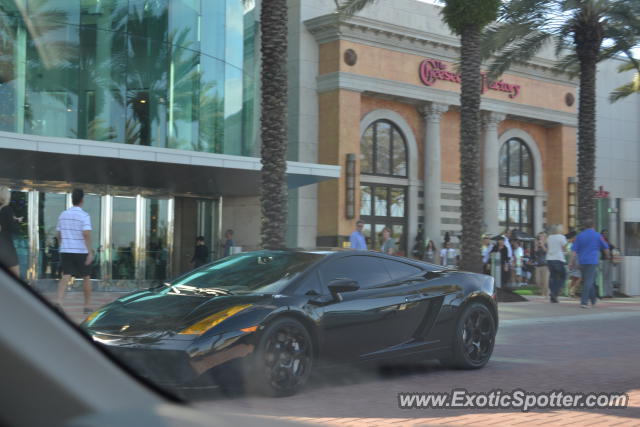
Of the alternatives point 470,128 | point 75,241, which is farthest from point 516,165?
point 75,241

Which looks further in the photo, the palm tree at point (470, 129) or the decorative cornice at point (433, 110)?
the decorative cornice at point (433, 110)

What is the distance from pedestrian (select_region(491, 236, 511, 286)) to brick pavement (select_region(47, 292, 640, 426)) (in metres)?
12.2

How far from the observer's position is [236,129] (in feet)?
83.9

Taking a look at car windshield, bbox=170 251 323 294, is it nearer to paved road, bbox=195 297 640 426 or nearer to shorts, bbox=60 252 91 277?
paved road, bbox=195 297 640 426

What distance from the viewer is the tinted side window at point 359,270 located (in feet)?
25.0

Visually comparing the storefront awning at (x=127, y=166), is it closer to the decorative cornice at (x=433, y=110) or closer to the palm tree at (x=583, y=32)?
the palm tree at (x=583, y=32)

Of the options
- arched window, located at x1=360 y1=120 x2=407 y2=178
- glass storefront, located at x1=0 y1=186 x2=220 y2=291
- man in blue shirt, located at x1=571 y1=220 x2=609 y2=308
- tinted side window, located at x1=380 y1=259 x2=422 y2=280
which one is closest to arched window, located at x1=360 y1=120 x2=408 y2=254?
arched window, located at x1=360 y1=120 x2=407 y2=178

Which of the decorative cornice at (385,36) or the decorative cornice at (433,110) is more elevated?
the decorative cornice at (385,36)

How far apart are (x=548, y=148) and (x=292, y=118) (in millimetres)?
16092

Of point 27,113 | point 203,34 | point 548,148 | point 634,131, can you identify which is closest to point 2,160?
point 27,113

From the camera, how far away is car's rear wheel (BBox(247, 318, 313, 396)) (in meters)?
6.39

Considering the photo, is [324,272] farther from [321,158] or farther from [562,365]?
[321,158]

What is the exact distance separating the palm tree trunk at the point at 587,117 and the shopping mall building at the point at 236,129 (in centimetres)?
421

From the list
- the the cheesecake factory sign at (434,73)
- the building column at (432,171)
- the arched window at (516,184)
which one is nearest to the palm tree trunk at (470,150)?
the the cheesecake factory sign at (434,73)
